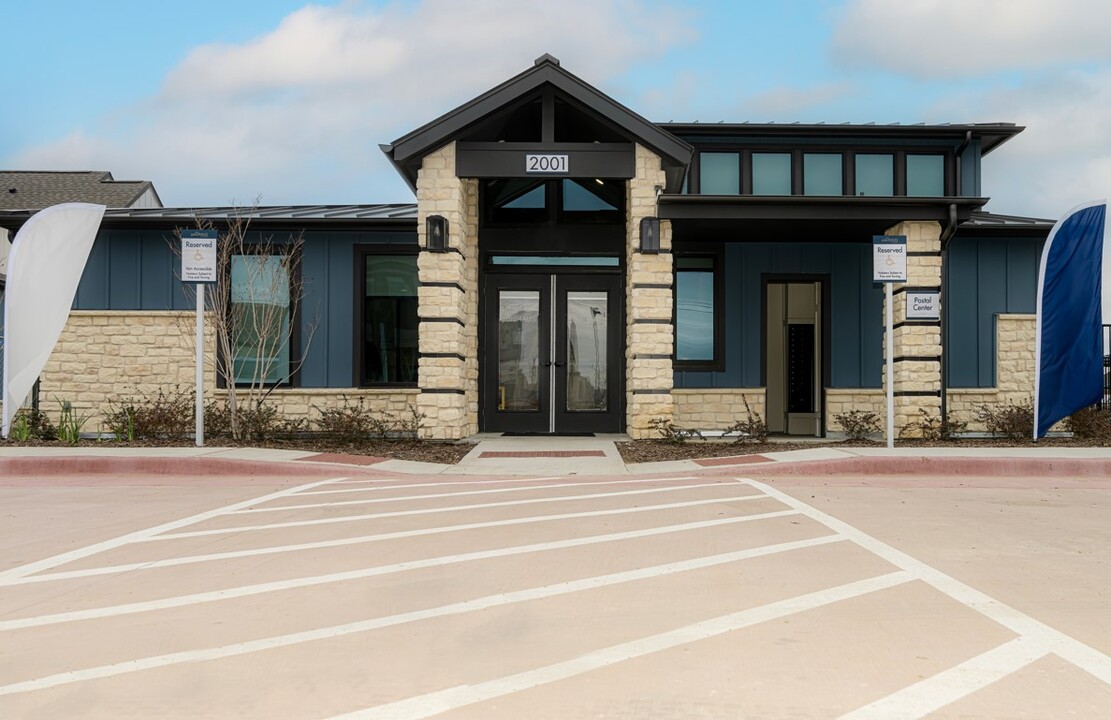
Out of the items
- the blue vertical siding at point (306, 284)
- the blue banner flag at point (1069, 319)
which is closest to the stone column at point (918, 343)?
the blue banner flag at point (1069, 319)

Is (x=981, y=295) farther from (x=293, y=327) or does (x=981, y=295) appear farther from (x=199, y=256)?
(x=199, y=256)

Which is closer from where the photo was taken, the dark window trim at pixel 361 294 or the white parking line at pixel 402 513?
the white parking line at pixel 402 513

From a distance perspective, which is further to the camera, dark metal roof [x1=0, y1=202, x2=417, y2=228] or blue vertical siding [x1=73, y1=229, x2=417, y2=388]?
blue vertical siding [x1=73, y1=229, x2=417, y2=388]

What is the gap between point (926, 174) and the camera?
1948 centimetres

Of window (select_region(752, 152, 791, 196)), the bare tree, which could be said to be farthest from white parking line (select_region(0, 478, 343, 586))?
window (select_region(752, 152, 791, 196))

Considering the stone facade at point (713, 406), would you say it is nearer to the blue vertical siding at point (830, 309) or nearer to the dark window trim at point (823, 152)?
the blue vertical siding at point (830, 309)

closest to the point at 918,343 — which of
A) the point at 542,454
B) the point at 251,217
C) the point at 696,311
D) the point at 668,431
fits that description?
the point at 696,311

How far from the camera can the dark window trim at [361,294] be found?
17.2 metres

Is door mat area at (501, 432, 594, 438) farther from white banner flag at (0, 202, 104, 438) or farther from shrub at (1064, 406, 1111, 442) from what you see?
shrub at (1064, 406, 1111, 442)

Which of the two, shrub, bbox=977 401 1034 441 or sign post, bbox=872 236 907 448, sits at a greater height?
sign post, bbox=872 236 907 448

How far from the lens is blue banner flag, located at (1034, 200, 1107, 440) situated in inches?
584

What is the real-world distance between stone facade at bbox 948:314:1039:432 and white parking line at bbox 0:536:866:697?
12.7 metres

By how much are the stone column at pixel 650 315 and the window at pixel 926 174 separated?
7.38 metres

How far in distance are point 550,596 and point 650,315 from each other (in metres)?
9.88
